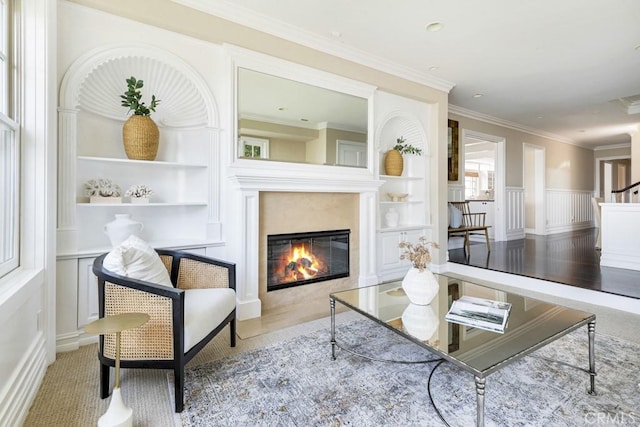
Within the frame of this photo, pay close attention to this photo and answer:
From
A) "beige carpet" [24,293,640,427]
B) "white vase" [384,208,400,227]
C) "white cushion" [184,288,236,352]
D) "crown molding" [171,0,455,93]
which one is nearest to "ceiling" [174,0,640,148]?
"crown molding" [171,0,455,93]

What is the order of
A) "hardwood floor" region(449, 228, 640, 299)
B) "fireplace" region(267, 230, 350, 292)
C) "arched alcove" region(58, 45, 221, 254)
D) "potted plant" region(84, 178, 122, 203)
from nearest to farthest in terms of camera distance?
"arched alcove" region(58, 45, 221, 254), "potted plant" region(84, 178, 122, 203), "fireplace" region(267, 230, 350, 292), "hardwood floor" region(449, 228, 640, 299)

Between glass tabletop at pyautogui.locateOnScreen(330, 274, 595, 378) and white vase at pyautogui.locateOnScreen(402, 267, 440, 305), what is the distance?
1.9 inches

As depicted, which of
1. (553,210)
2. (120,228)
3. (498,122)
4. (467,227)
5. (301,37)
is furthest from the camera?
(553,210)

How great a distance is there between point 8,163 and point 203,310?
1383 mm

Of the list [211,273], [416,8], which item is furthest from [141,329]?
[416,8]

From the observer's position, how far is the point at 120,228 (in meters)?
2.41

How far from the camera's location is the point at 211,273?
2305 mm

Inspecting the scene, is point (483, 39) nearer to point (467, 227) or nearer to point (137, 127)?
point (467, 227)

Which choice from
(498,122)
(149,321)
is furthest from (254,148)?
(498,122)

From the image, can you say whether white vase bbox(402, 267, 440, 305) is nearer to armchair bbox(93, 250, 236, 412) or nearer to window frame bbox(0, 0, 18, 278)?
armchair bbox(93, 250, 236, 412)

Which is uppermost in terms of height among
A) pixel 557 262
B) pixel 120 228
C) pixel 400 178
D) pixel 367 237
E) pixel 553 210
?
pixel 400 178

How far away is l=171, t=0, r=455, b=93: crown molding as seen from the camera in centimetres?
271

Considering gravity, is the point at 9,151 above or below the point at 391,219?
above

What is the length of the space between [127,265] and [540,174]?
8.99 metres
